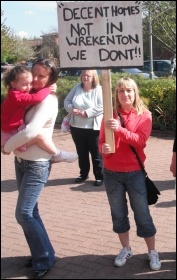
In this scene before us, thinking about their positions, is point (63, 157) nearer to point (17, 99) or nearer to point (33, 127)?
point (33, 127)

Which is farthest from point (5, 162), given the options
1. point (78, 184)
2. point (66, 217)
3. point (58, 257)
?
point (58, 257)

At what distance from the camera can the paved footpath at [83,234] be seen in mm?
3771

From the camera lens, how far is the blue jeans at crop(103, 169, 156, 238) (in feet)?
11.9

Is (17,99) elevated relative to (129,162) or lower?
elevated

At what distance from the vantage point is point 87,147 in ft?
22.0

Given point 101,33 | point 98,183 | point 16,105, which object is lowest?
point 98,183

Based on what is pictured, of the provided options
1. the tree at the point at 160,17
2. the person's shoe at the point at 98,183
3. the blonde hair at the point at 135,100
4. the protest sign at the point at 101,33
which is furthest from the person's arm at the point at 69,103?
the tree at the point at 160,17

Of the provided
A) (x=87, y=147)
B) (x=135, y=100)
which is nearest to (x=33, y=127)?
(x=135, y=100)

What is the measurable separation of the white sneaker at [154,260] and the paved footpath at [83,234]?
43 mm

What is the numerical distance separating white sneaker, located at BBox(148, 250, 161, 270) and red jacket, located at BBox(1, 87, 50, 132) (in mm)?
1532

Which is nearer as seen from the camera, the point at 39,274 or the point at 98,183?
the point at 39,274

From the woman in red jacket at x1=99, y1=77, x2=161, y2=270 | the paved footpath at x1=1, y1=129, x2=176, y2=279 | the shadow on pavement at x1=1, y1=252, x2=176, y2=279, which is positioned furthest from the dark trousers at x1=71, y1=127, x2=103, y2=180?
the woman in red jacket at x1=99, y1=77, x2=161, y2=270

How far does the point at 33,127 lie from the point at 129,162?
2.69 feet

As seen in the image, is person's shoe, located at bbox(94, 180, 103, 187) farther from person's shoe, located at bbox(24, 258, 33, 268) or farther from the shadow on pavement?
person's shoe, located at bbox(24, 258, 33, 268)
